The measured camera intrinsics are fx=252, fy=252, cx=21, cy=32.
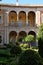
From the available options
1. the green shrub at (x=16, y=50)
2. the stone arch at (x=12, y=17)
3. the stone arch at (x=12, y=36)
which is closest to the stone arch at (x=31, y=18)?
the stone arch at (x=12, y=17)

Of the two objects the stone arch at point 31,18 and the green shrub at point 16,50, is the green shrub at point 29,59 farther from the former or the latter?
the stone arch at point 31,18

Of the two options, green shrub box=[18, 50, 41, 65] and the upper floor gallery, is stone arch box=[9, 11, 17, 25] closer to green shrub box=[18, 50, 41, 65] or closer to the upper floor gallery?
Answer: the upper floor gallery

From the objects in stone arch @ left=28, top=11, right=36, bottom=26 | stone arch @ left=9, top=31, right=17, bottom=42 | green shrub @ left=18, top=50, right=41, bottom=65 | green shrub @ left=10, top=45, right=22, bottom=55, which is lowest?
green shrub @ left=18, top=50, right=41, bottom=65

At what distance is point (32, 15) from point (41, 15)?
2.45 metres

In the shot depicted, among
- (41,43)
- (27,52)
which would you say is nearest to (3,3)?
(41,43)

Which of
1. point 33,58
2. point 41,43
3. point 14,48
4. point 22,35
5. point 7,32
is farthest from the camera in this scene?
point 22,35

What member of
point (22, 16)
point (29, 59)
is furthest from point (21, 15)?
point (29, 59)

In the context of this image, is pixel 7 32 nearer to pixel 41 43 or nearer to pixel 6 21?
pixel 6 21

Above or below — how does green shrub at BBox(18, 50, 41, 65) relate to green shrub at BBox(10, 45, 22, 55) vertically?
below

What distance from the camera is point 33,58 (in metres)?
11.4

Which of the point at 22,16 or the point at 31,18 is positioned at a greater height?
the point at 22,16

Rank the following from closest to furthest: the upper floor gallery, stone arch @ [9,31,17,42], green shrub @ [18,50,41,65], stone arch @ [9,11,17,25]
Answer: green shrub @ [18,50,41,65]
the upper floor gallery
stone arch @ [9,31,17,42]
stone arch @ [9,11,17,25]

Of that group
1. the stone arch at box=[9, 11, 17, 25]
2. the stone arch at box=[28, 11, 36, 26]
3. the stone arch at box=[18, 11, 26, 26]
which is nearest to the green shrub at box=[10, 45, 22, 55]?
the stone arch at box=[9, 11, 17, 25]

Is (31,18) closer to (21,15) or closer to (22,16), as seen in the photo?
(22,16)
